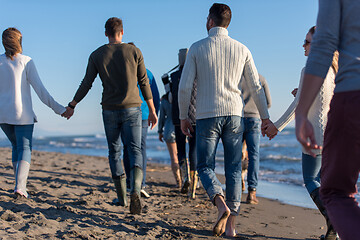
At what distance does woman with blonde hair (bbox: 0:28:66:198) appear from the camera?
4.30 m

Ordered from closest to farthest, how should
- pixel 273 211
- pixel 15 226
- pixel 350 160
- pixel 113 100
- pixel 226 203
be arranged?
pixel 350 160 → pixel 15 226 → pixel 226 203 → pixel 113 100 → pixel 273 211

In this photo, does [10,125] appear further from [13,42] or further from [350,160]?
[350,160]

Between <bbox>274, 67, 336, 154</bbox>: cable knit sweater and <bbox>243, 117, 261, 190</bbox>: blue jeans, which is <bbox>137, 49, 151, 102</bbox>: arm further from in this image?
<bbox>274, 67, 336, 154</bbox>: cable knit sweater

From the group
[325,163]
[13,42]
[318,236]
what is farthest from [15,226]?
[318,236]

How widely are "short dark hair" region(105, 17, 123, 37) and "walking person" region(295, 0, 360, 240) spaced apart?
2.85 meters

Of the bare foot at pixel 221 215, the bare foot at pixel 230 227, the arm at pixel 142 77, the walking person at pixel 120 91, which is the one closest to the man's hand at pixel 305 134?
the bare foot at pixel 221 215

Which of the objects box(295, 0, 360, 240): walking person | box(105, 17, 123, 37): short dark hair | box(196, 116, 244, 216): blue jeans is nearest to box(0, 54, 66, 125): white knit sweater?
box(105, 17, 123, 37): short dark hair

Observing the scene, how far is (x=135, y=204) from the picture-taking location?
13.3ft

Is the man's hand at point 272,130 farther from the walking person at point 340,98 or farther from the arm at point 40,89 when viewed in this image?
the arm at point 40,89

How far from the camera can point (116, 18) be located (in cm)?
427

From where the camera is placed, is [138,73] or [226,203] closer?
[226,203]

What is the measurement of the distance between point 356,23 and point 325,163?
2.18 feet

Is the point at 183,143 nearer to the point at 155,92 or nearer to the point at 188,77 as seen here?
the point at 155,92

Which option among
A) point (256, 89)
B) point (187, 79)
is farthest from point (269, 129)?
point (187, 79)
